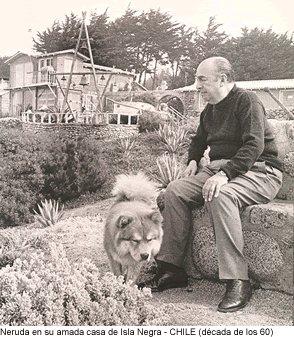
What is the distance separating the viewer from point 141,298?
3221 mm

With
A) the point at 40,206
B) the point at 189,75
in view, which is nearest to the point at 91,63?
the point at 189,75

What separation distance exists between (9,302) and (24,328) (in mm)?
215

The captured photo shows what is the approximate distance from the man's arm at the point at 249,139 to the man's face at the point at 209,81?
0.29 m

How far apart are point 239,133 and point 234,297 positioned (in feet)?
4.48

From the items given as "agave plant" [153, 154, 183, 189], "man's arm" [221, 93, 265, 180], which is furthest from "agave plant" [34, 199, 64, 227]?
"man's arm" [221, 93, 265, 180]

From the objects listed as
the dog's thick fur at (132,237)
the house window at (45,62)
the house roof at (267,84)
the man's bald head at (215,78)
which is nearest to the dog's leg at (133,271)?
the dog's thick fur at (132,237)

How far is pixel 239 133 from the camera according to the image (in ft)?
12.6

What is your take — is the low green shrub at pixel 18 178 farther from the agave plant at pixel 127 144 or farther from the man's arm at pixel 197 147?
the man's arm at pixel 197 147

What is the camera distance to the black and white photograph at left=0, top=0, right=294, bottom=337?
3264 mm

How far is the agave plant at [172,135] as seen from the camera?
239 inches

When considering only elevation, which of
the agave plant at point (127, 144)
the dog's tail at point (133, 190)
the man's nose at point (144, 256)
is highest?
the agave plant at point (127, 144)

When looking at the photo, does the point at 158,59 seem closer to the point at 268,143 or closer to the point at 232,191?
the point at 268,143

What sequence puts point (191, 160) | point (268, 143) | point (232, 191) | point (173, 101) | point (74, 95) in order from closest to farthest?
1. point (232, 191)
2. point (268, 143)
3. point (191, 160)
4. point (173, 101)
5. point (74, 95)

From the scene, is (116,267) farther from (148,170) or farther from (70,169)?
(70,169)
